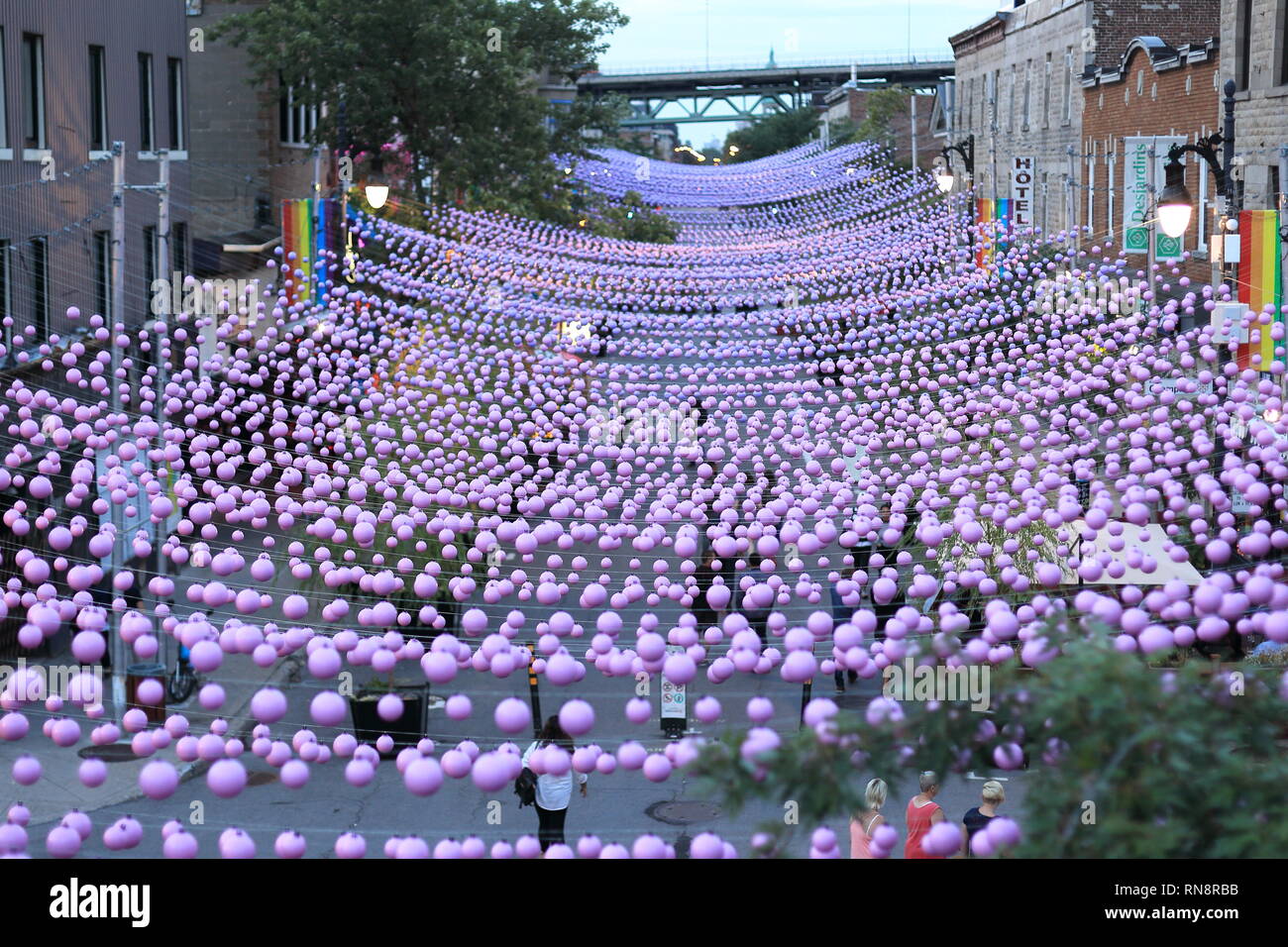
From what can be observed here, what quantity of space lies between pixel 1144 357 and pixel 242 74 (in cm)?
2983

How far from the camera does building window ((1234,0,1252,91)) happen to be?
2392 centimetres

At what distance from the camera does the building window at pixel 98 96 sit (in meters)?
24.7

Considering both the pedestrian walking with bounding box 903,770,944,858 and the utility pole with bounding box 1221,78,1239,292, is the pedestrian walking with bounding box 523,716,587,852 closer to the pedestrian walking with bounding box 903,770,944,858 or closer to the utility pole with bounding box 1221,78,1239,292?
the pedestrian walking with bounding box 903,770,944,858

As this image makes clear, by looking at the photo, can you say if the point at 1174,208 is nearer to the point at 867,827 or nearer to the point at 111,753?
the point at 867,827

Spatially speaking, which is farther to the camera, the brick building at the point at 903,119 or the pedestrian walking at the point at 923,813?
the brick building at the point at 903,119

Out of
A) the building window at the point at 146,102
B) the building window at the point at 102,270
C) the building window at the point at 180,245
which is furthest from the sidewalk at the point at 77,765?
the building window at the point at 180,245

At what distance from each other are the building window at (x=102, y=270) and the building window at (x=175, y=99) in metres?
5.51

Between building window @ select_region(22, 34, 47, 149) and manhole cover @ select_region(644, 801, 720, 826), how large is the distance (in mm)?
13441

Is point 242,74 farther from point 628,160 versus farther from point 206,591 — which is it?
point 206,591

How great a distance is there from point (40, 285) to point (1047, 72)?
2838 cm

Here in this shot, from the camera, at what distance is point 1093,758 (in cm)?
545

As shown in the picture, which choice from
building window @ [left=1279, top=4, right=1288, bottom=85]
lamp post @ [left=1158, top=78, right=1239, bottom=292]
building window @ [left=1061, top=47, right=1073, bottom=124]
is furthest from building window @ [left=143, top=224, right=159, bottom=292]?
building window @ [left=1061, top=47, right=1073, bottom=124]

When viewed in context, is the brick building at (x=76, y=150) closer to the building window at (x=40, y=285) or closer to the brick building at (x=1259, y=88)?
the building window at (x=40, y=285)

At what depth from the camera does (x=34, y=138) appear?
22.0m
